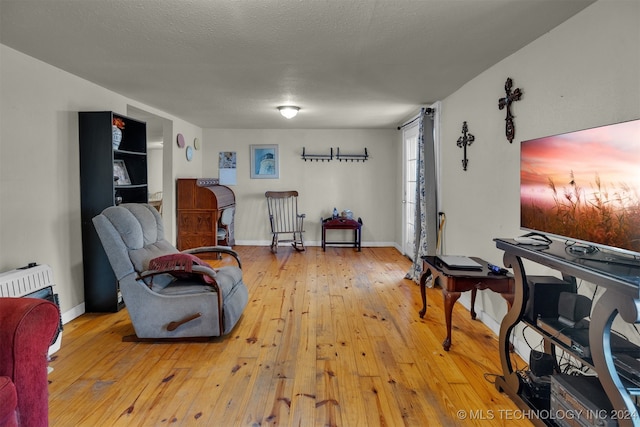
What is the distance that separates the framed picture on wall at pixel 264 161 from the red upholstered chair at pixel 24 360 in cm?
538

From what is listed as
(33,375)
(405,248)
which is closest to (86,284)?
(33,375)

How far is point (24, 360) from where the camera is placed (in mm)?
1436

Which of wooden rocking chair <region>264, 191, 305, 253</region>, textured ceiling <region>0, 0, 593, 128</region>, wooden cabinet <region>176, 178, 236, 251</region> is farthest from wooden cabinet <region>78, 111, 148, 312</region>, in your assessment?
wooden rocking chair <region>264, 191, 305, 253</region>

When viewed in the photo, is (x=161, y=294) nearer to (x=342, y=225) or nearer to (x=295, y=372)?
(x=295, y=372)

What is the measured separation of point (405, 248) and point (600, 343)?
15.6ft

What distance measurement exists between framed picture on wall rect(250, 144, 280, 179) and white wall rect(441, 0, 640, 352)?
3496 mm

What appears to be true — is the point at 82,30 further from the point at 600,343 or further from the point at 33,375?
the point at 600,343

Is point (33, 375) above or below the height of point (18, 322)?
below

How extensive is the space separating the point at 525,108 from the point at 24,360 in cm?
317

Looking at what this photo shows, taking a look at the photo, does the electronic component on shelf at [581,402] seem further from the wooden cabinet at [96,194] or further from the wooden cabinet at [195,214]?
the wooden cabinet at [195,214]

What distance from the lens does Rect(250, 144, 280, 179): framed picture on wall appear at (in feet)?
22.2

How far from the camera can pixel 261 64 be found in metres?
2.91

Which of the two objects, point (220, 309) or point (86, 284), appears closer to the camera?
point (220, 309)

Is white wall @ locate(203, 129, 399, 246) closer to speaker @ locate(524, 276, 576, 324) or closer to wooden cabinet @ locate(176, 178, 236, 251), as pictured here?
wooden cabinet @ locate(176, 178, 236, 251)
